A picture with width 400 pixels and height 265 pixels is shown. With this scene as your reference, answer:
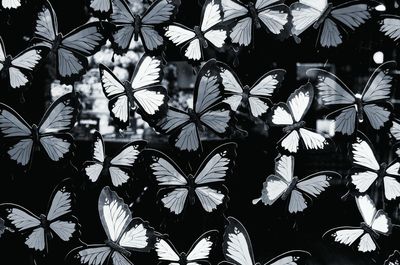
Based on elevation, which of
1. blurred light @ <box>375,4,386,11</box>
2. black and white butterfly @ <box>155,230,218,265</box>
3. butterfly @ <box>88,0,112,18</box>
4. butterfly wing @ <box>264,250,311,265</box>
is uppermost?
butterfly @ <box>88,0,112,18</box>

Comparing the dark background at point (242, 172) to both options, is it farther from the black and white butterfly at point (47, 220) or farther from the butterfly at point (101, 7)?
the butterfly at point (101, 7)

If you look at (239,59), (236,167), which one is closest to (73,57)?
(239,59)

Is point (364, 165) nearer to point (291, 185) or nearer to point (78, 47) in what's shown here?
point (291, 185)

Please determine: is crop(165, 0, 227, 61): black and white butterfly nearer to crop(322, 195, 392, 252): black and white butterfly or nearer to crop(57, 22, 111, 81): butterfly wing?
crop(57, 22, 111, 81): butterfly wing

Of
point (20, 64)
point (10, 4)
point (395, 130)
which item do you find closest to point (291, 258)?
point (395, 130)

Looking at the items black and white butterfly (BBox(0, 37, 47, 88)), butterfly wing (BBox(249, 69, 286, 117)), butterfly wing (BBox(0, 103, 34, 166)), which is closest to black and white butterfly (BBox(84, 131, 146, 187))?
butterfly wing (BBox(0, 103, 34, 166))

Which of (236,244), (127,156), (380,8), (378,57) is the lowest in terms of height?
(236,244)
